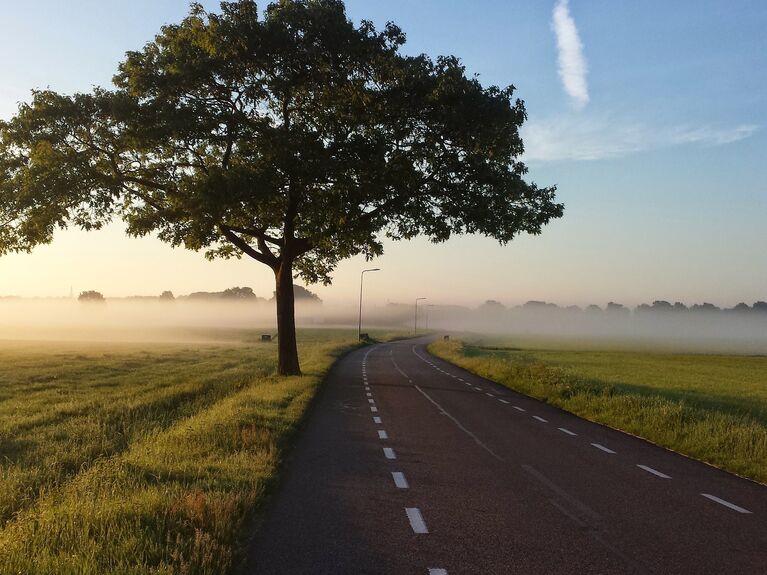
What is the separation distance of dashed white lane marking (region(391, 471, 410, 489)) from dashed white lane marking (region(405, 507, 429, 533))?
3.40 ft

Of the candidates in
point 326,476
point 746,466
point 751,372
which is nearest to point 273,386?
point 326,476

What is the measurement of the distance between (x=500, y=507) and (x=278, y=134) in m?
14.7

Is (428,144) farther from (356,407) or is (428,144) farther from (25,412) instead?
(25,412)

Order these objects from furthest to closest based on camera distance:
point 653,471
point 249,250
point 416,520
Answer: point 249,250
point 653,471
point 416,520

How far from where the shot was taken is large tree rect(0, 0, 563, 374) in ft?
60.8

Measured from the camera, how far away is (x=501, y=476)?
8.72 metres

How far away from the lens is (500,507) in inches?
281

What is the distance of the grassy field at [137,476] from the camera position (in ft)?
16.5

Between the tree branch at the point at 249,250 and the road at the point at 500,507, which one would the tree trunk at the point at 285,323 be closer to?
the tree branch at the point at 249,250

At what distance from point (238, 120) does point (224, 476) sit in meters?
14.6

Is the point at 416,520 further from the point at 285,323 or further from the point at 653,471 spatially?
the point at 285,323

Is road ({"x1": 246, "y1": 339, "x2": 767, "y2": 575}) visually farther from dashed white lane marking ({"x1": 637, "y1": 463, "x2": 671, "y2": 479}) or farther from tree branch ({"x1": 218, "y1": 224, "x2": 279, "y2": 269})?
tree branch ({"x1": 218, "y1": 224, "x2": 279, "y2": 269})

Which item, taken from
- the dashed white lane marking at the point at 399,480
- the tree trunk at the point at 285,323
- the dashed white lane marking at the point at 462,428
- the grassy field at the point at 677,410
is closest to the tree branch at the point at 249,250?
the tree trunk at the point at 285,323

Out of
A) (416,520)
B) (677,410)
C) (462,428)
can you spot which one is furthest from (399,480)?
(677,410)
